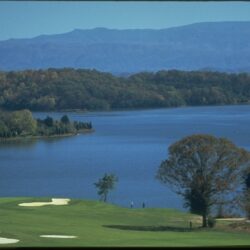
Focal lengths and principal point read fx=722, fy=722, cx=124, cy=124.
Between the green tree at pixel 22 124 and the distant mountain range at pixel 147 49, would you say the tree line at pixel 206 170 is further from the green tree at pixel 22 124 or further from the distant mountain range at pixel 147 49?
the distant mountain range at pixel 147 49

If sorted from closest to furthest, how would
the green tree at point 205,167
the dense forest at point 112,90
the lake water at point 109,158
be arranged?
the green tree at point 205,167 < the lake water at point 109,158 < the dense forest at point 112,90

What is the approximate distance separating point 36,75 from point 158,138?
31.9 m

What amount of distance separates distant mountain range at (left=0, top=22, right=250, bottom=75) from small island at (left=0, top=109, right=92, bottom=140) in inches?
3974

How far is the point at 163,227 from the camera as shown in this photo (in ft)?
36.2

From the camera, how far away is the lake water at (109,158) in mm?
22047

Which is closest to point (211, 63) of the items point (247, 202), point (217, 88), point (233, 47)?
point (233, 47)

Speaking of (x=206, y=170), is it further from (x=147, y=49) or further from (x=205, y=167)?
(x=147, y=49)

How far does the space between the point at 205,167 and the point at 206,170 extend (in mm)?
52

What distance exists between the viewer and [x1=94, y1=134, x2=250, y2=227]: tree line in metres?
11.8

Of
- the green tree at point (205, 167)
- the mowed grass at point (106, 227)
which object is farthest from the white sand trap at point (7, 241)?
the green tree at point (205, 167)

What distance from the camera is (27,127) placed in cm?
4781

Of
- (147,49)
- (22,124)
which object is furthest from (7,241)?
(147,49)

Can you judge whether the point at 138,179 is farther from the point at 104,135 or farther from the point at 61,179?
the point at 104,135

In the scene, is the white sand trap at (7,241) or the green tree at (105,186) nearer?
the white sand trap at (7,241)
